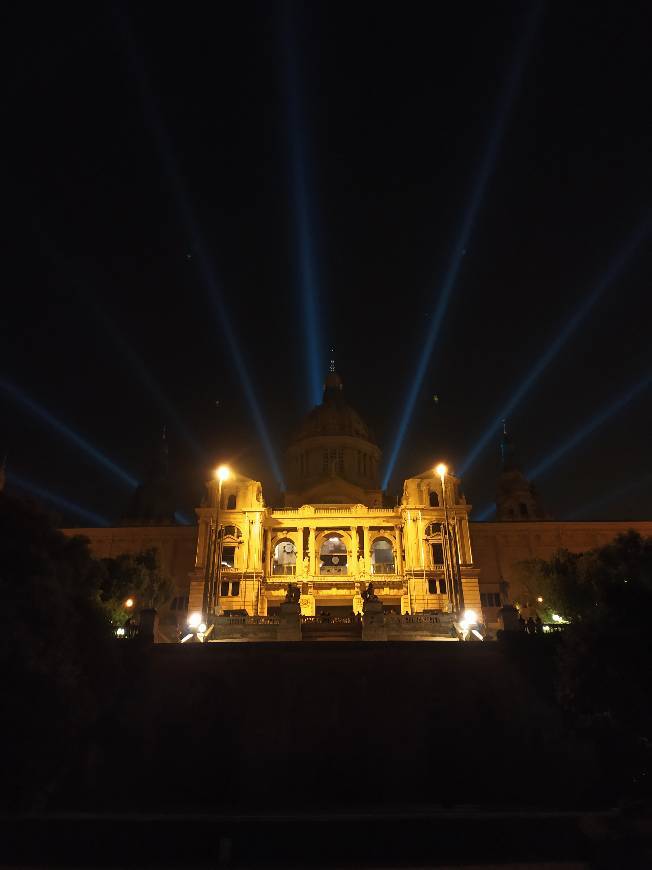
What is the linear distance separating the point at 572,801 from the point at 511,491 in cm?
4863

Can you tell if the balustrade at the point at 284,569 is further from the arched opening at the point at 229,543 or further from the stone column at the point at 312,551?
the arched opening at the point at 229,543

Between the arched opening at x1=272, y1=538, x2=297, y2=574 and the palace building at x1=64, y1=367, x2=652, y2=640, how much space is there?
97 mm

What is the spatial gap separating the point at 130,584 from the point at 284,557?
14.4 metres

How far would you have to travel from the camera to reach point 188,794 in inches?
776

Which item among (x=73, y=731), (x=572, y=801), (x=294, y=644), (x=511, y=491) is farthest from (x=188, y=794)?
(x=511, y=491)

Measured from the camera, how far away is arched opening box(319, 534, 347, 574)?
4884 cm

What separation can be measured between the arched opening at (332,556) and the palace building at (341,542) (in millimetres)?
81

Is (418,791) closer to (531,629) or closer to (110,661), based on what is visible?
(531,629)

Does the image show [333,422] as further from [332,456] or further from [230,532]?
[230,532]

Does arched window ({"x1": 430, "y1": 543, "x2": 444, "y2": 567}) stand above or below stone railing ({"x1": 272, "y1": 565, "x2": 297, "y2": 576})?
above

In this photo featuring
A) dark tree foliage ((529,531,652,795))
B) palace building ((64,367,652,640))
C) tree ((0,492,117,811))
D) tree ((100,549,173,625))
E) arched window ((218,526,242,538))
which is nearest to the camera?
tree ((0,492,117,811))

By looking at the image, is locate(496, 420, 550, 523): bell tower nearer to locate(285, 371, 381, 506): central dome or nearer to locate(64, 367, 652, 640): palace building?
locate(64, 367, 652, 640): palace building

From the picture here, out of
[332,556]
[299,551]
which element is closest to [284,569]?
[299,551]

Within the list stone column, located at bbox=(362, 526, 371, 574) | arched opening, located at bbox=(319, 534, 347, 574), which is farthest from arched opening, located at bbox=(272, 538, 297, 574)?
stone column, located at bbox=(362, 526, 371, 574)
